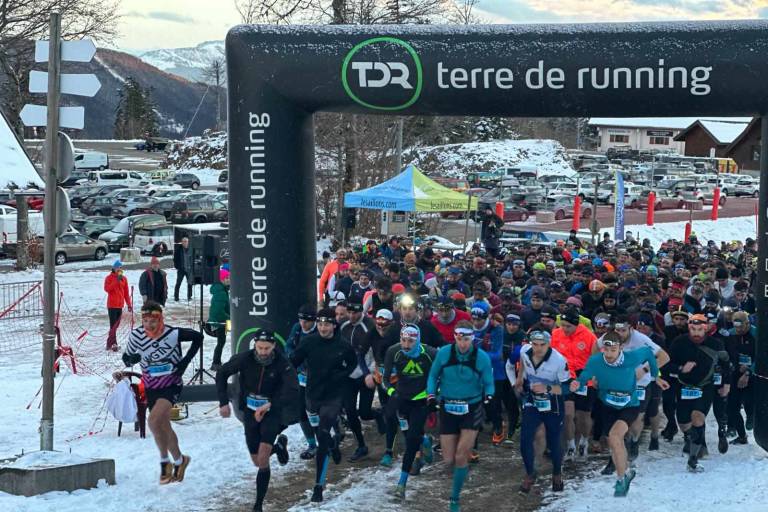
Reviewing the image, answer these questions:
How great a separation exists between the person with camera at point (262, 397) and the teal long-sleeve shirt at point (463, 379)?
3.99 feet

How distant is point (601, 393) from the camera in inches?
336

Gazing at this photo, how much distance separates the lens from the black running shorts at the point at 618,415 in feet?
27.5

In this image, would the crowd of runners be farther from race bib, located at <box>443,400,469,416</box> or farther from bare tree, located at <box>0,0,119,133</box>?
bare tree, located at <box>0,0,119,133</box>

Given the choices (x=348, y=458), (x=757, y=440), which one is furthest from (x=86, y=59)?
(x=757, y=440)

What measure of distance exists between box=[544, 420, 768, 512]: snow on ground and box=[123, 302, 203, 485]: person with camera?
3.38 metres

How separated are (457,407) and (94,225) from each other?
27.8 metres

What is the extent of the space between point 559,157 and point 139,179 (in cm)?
2815

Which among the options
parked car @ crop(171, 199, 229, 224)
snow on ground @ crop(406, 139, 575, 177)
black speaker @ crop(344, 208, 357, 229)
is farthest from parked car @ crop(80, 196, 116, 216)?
snow on ground @ crop(406, 139, 575, 177)

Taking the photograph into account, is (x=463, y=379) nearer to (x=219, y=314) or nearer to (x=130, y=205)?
(x=219, y=314)

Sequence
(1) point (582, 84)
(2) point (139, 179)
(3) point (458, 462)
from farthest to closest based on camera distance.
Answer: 1. (2) point (139, 179)
2. (1) point (582, 84)
3. (3) point (458, 462)

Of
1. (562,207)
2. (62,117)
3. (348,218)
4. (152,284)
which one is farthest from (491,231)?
(562,207)

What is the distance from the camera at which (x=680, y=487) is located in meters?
8.50

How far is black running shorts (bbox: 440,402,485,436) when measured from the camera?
8008 mm

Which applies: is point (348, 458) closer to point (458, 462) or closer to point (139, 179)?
point (458, 462)
